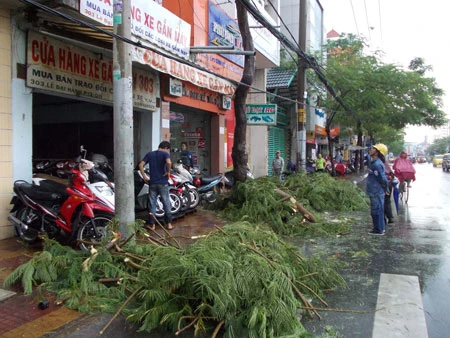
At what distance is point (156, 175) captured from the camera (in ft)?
25.3

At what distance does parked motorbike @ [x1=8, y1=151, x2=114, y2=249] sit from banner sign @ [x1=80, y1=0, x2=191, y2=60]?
2.84 meters

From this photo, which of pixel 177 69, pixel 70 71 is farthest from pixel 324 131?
pixel 70 71

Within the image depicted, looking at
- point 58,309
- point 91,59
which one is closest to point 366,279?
point 58,309

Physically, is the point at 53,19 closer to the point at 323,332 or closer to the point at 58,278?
the point at 58,278

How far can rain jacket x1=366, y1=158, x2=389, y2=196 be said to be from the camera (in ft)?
26.2

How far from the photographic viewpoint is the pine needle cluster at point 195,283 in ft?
11.4

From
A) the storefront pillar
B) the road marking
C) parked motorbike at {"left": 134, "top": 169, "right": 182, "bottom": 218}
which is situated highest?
the storefront pillar

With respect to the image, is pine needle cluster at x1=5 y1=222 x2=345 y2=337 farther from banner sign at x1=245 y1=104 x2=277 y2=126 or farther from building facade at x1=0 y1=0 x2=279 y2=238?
banner sign at x1=245 y1=104 x2=277 y2=126

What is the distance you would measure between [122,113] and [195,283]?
2829mm

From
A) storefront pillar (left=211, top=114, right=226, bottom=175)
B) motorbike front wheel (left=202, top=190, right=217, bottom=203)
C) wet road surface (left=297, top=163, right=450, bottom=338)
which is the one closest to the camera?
wet road surface (left=297, top=163, right=450, bottom=338)

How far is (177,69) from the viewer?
9914mm

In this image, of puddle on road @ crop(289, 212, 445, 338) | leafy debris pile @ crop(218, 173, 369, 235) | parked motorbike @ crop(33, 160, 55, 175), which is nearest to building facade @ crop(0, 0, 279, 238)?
parked motorbike @ crop(33, 160, 55, 175)

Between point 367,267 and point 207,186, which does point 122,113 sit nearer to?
point 367,267

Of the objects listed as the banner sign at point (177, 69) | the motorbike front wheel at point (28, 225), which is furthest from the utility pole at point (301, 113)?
the motorbike front wheel at point (28, 225)
